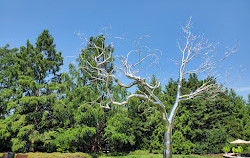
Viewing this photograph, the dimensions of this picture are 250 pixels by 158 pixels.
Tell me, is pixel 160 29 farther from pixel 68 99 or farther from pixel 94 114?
pixel 68 99

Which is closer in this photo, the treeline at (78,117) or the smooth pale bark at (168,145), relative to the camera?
the smooth pale bark at (168,145)

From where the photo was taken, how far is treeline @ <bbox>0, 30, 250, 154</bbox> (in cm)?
1611

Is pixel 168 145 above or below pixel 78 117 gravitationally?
below

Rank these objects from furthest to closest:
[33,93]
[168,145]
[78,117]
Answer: [33,93]
[78,117]
[168,145]

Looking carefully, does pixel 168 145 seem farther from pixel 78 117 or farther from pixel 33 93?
pixel 33 93

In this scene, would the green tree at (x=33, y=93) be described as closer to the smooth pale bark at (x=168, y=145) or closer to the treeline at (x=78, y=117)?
the treeline at (x=78, y=117)

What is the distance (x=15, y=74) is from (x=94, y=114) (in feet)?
32.0

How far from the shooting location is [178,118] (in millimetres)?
21000

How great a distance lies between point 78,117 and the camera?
15.4 m

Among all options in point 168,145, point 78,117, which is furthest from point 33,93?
point 168,145

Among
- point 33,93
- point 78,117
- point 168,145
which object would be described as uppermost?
point 33,93

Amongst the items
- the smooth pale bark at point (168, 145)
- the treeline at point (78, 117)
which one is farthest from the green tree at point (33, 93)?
the smooth pale bark at point (168, 145)

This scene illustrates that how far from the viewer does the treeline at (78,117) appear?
16109 mm

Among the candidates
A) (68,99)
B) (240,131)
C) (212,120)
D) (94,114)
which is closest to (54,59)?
(68,99)
